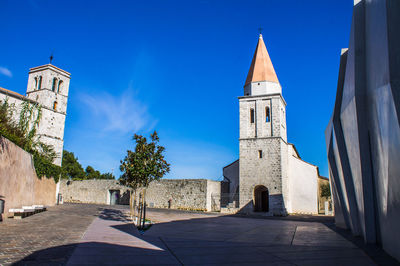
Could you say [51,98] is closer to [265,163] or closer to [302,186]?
[265,163]

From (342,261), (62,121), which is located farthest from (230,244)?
(62,121)

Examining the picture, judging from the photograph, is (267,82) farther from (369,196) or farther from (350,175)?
(369,196)

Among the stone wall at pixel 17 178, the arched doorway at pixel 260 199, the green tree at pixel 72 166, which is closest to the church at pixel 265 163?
the arched doorway at pixel 260 199

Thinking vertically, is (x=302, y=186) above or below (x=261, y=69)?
below

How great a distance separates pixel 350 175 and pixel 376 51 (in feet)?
14.0

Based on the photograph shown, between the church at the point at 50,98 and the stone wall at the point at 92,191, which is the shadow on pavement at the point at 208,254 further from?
the church at the point at 50,98

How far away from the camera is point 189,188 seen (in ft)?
92.4

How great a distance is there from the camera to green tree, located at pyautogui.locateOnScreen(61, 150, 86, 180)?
190 feet

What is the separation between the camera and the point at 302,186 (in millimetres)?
28281

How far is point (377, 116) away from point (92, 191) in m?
34.9

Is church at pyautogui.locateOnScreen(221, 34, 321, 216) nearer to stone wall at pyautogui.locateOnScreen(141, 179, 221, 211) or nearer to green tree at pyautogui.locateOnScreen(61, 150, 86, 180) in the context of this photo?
stone wall at pyautogui.locateOnScreen(141, 179, 221, 211)

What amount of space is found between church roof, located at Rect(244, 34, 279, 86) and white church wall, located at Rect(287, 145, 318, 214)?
7000 millimetres

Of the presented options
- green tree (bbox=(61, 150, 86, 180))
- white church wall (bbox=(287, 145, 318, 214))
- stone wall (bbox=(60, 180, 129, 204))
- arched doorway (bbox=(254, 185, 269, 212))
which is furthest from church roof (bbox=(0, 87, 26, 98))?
green tree (bbox=(61, 150, 86, 180))

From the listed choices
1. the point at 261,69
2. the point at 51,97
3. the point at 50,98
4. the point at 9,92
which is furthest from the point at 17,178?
the point at 51,97
